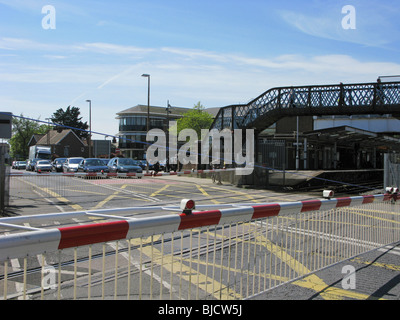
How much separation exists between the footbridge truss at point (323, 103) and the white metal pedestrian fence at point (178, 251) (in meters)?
16.0

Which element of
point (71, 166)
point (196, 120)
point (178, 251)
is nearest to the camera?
point (178, 251)

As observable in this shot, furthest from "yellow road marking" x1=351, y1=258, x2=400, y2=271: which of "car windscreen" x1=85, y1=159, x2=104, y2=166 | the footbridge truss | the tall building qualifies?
the tall building

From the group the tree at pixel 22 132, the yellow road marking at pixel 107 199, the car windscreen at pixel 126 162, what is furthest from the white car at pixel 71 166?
the tree at pixel 22 132

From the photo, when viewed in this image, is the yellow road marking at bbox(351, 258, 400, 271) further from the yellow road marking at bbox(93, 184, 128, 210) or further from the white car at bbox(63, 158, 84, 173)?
the white car at bbox(63, 158, 84, 173)

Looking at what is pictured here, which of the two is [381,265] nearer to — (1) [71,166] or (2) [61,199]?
(2) [61,199]

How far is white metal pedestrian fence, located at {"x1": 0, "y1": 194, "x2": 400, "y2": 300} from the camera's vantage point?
8.74 ft

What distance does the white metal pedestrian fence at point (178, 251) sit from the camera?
266 centimetres

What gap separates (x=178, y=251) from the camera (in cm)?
380

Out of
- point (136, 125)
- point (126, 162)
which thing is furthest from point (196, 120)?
point (126, 162)

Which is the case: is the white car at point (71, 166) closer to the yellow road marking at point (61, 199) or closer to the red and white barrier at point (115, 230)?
the yellow road marking at point (61, 199)

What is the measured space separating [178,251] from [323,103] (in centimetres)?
1925

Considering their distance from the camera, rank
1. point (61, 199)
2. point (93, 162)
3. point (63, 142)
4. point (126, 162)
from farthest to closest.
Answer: point (63, 142) → point (93, 162) → point (126, 162) → point (61, 199)
